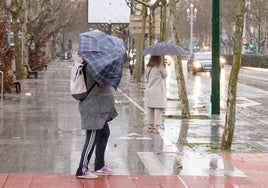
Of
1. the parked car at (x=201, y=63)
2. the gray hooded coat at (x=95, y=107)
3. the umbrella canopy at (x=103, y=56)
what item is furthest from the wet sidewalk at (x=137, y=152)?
the parked car at (x=201, y=63)

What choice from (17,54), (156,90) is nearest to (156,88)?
(156,90)

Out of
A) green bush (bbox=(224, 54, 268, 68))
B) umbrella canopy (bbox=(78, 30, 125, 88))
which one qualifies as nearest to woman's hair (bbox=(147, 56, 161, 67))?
umbrella canopy (bbox=(78, 30, 125, 88))

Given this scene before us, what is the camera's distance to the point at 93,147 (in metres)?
8.20

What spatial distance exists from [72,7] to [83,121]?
56.0 m

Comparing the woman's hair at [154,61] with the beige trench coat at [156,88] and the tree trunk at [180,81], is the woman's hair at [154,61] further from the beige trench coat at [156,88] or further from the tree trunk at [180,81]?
the tree trunk at [180,81]

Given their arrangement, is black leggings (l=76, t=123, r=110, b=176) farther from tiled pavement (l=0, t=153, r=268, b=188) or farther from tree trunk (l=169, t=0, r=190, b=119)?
tree trunk (l=169, t=0, r=190, b=119)

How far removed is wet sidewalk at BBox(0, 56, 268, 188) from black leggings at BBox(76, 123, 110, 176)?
0.23 metres

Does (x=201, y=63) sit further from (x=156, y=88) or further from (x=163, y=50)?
(x=163, y=50)

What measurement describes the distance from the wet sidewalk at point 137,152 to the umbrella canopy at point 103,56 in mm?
1363

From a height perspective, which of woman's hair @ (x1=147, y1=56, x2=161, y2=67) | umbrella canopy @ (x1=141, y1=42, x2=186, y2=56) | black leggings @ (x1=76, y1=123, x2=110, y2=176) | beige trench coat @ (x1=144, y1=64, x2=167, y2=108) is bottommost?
black leggings @ (x1=76, y1=123, x2=110, y2=176)

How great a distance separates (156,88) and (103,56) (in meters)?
5.48

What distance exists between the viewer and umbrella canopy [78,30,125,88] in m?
7.78

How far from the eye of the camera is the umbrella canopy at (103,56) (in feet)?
25.5

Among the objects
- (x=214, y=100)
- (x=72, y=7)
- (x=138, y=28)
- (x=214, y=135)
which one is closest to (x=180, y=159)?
(x=214, y=135)
